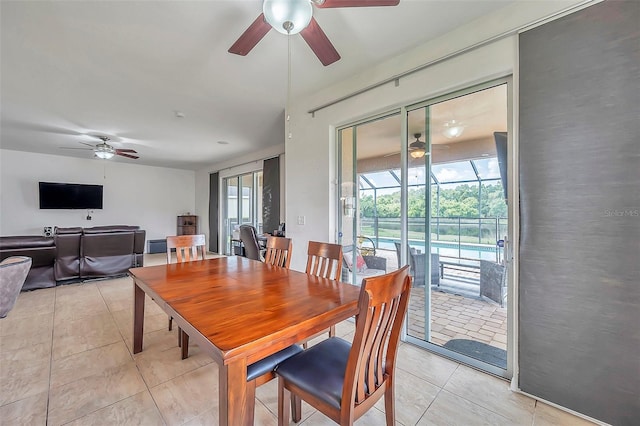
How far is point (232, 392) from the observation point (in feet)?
2.97

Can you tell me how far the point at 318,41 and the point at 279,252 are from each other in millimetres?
1726

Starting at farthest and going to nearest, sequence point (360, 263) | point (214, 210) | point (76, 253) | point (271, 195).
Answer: point (214, 210) → point (271, 195) → point (76, 253) → point (360, 263)

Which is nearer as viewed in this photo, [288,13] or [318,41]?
[288,13]

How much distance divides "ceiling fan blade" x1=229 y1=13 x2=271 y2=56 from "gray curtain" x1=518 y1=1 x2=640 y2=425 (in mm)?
1724

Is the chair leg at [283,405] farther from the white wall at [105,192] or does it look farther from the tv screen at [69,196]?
the white wall at [105,192]

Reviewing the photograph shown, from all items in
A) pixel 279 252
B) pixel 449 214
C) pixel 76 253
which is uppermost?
pixel 449 214

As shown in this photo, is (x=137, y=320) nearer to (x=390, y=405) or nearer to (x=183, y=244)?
(x=183, y=244)

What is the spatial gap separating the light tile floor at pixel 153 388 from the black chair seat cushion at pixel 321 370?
505mm

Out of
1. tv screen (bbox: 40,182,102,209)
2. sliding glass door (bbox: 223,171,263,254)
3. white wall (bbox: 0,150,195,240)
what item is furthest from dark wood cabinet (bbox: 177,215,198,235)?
tv screen (bbox: 40,182,102,209)

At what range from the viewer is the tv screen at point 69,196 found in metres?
6.22

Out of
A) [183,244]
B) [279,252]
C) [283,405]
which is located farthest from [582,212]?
[183,244]

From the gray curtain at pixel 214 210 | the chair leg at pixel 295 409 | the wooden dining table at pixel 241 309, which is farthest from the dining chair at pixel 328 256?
the gray curtain at pixel 214 210

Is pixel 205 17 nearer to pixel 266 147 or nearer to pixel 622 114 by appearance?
pixel 622 114

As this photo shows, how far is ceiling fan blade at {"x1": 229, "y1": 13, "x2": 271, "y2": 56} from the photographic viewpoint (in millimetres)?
1565
